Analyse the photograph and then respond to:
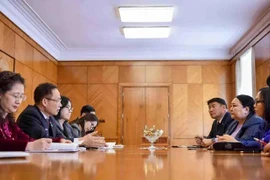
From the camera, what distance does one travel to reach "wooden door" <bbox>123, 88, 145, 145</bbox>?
886 cm

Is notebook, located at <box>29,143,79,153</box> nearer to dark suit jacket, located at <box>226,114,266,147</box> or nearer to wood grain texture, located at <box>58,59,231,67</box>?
dark suit jacket, located at <box>226,114,266,147</box>

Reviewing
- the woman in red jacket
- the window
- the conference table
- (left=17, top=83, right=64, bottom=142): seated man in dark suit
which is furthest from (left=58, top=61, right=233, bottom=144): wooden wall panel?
the conference table

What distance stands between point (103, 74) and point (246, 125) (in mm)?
5775

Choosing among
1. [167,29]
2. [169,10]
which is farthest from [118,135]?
[169,10]

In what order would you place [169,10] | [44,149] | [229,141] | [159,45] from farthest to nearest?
[159,45] → [169,10] → [229,141] → [44,149]

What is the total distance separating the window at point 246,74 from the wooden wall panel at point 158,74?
1.56 metres

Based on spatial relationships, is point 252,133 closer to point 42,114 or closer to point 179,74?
point 42,114

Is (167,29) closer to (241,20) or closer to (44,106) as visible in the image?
(241,20)

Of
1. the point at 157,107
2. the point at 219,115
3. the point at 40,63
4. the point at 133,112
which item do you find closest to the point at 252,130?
the point at 219,115

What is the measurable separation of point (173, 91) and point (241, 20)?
2771mm

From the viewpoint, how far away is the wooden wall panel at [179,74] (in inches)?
348

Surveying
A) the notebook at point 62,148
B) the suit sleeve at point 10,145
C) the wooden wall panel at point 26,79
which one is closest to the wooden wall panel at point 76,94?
the wooden wall panel at point 26,79

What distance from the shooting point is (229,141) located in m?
3.17

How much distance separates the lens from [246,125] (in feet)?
11.5
